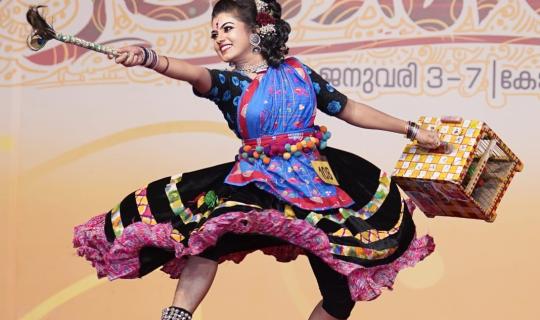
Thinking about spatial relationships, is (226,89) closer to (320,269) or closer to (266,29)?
(266,29)

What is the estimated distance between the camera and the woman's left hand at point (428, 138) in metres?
3.46

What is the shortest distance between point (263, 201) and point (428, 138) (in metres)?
0.55

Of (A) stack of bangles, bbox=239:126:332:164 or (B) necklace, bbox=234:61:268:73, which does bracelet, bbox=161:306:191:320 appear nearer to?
(A) stack of bangles, bbox=239:126:332:164

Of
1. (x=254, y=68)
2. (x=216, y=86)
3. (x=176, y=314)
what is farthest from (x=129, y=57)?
(x=176, y=314)

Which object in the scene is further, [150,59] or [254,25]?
[254,25]

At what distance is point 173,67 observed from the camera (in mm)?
3098

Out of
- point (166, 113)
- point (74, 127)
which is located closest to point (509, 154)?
point (166, 113)

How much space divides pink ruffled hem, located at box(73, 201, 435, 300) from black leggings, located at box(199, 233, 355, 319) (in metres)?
0.07

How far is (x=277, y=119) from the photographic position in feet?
10.7

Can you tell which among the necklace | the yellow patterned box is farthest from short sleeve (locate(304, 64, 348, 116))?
the yellow patterned box

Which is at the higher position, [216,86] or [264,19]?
[264,19]

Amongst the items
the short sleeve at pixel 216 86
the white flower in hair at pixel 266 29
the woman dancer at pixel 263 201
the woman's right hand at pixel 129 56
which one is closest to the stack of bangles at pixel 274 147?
the woman dancer at pixel 263 201

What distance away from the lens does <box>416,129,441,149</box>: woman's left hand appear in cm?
346

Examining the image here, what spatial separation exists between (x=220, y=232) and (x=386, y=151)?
5.04 feet
